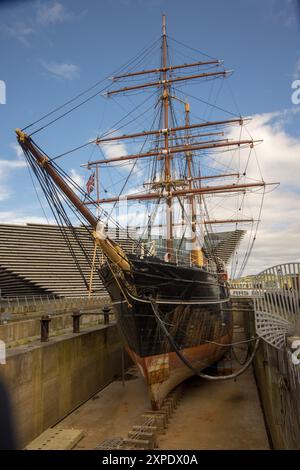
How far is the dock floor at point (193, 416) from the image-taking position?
864 cm

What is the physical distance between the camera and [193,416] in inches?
404

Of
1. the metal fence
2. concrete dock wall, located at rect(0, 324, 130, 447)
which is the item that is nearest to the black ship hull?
concrete dock wall, located at rect(0, 324, 130, 447)

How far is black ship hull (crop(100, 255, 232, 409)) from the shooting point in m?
9.97

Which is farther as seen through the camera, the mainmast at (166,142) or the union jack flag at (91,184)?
the union jack flag at (91,184)

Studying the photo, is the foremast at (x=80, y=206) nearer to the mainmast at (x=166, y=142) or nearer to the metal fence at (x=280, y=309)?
the metal fence at (x=280, y=309)

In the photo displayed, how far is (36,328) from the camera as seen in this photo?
12.9m

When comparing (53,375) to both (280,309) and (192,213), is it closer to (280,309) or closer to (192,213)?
(280,309)

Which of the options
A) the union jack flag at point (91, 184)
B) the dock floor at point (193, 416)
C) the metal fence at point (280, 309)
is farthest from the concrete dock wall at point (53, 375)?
the union jack flag at point (91, 184)

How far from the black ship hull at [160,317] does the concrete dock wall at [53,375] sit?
6.17 ft

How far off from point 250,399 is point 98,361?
5.56m

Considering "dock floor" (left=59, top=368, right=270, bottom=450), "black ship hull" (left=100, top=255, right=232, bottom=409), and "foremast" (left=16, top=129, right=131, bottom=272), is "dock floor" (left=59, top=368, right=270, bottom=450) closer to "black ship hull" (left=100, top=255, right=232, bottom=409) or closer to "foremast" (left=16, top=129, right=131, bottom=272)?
"black ship hull" (left=100, top=255, right=232, bottom=409)

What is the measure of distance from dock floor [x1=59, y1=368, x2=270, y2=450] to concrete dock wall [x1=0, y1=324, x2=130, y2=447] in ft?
1.65
